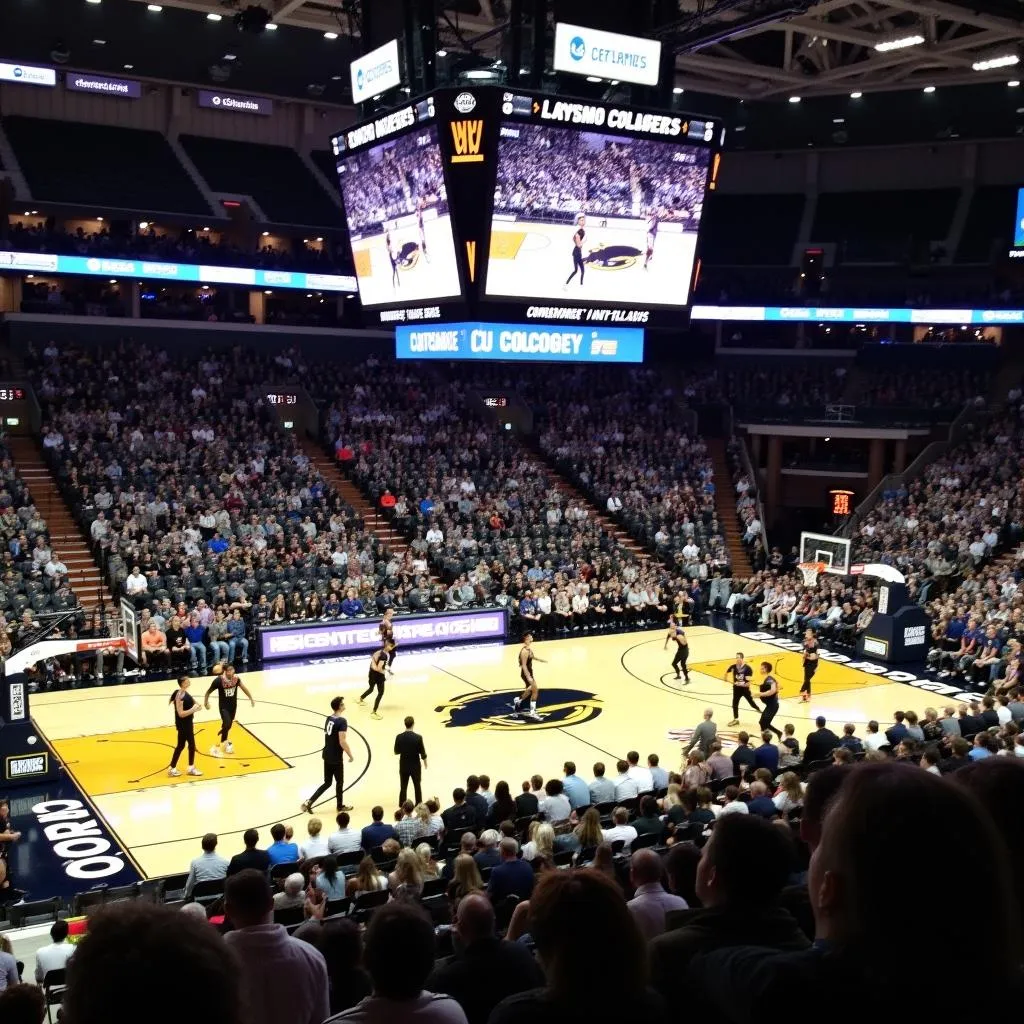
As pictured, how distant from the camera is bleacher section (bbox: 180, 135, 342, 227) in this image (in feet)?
124

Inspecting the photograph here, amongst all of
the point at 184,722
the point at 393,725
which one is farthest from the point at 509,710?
the point at 184,722

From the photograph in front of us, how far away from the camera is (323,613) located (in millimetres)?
24641

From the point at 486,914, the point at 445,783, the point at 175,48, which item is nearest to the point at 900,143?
the point at 175,48

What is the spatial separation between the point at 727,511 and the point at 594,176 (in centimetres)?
1849

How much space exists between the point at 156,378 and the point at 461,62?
16.9 meters

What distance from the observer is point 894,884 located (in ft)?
5.71

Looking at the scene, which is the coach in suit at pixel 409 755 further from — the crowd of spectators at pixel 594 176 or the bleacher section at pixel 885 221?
the bleacher section at pixel 885 221

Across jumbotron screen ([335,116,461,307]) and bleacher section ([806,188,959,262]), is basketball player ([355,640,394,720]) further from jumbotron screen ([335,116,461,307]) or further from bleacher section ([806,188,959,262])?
bleacher section ([806,188,959,262])

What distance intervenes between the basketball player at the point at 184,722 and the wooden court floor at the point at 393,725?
0.77 ft

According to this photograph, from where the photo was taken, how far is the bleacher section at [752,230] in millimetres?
42406

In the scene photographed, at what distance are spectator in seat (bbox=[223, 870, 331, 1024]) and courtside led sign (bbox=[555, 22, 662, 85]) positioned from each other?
609 inches

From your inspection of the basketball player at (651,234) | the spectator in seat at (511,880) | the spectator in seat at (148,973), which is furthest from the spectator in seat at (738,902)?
the basketball player at (651,234)

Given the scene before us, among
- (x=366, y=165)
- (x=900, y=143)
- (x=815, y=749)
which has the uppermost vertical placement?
(x=900, y=143)

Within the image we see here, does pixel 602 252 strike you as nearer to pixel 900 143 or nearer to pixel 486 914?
pixel 486 914
